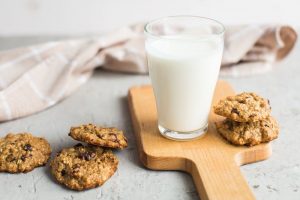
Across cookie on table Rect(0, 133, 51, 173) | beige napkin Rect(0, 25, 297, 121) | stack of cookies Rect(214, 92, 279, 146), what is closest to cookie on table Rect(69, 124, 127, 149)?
cookie on table Rect(0, 133, 51, 173)

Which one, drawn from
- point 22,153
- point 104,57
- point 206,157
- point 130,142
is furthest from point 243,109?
point 104,57

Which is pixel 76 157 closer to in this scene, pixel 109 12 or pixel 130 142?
pixel 130 142

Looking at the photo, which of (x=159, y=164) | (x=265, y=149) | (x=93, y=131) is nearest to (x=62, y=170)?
(x=93, y=131)

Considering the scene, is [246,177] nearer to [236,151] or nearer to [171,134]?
[236,151]

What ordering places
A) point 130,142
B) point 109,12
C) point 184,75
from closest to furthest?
point 184,75, point 130,142, point 109,12

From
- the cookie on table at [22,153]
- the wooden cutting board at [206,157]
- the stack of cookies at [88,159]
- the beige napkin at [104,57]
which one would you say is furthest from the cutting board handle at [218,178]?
the beige napkin at [104,57]

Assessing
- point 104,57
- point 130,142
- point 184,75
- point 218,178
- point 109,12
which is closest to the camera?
point 218,178
